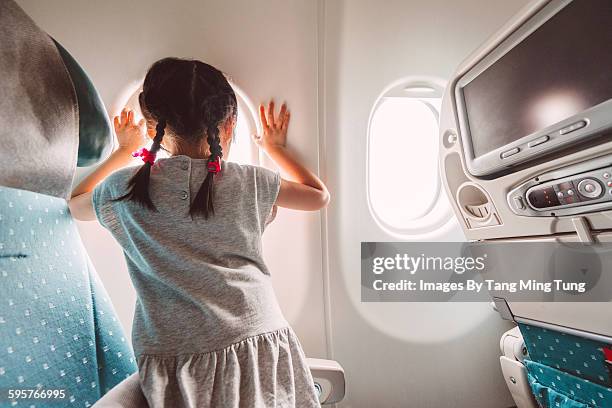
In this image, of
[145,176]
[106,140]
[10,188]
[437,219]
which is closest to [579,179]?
[437,219]

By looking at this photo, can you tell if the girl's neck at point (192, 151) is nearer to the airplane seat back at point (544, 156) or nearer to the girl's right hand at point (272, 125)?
the girl's right hand at point (272, 125)

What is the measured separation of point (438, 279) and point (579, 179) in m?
0.78

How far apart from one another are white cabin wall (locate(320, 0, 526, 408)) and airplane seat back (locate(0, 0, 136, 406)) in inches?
30.2

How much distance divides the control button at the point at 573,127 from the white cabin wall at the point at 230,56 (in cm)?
75

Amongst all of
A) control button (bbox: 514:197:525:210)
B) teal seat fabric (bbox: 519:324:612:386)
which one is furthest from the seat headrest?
teal seat fabric (bbox: 519:324:612:386)

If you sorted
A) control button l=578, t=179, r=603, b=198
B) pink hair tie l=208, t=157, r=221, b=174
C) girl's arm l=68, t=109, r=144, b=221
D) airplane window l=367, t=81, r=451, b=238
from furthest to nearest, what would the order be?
airplane window l=367, t=81, r=451, b=238 → girl's arm l=68, t=109, r=144, b=221 → pink hair tie l=208, t=157, r=221, b=174 → control button l=578, t=179, r=603, b=198

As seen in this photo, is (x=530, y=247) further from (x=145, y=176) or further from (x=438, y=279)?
(x=145, y=176)

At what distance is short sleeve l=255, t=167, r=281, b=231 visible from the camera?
1001mm

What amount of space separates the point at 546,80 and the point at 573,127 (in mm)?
153

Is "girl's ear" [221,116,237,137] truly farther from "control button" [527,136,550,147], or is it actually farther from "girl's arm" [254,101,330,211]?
"control button" [527,136,550,147]

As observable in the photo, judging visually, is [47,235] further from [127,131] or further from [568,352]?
[568,352]

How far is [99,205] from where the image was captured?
95cm

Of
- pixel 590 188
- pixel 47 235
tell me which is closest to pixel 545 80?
pixel 590 188

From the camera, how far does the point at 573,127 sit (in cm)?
82
